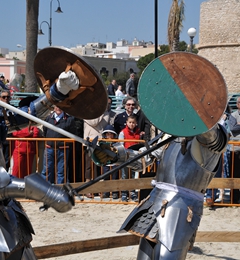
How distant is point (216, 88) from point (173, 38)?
17.5m

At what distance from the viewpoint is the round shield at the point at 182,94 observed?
334 centimetres

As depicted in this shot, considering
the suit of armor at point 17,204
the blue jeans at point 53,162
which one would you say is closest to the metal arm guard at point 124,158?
the suit of armor at point 17,204

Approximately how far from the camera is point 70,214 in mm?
6992

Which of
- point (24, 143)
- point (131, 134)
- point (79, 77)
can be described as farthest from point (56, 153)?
point (79, 77)

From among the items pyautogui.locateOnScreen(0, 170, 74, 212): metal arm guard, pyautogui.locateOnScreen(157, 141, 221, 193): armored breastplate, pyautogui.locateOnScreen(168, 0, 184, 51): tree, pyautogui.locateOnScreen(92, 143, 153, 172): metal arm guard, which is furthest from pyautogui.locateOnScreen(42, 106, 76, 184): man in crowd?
pyautogui.locateOnScreen(168, 0, 184, 51): tree

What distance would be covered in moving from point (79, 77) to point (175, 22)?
1790 centimetres

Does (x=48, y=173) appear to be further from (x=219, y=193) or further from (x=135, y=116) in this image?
Result: (x=219, y=193)

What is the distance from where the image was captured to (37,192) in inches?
122

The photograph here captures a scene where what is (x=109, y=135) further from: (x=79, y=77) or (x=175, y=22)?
(x=175, y=22)

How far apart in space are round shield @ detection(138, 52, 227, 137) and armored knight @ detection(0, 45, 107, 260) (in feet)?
1.26

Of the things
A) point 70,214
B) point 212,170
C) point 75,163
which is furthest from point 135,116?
point 212,170

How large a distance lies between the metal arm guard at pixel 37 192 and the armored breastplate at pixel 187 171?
85 cm

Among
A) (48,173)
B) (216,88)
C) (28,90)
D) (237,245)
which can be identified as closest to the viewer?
(216,88)

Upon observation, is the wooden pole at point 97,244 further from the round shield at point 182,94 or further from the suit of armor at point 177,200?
the round shield at point 182,94
